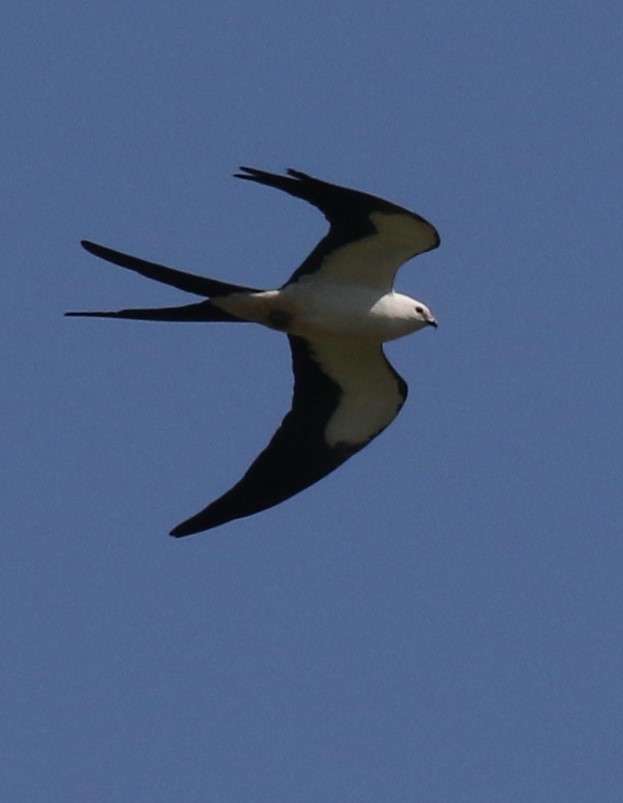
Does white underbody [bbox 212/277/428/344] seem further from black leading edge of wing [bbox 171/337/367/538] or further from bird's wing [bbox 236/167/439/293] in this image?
black leading edge of wing [bbox 171/337/367/538]

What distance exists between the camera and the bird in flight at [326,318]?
1168 cm

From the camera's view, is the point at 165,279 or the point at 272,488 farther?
the point at 272,488

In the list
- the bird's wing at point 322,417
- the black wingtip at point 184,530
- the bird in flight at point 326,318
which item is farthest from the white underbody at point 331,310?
the black wingtip at point 184,530

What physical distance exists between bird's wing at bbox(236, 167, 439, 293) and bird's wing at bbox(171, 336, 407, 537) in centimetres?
53

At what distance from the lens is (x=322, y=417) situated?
12.8m

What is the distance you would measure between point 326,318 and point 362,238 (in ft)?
1.65

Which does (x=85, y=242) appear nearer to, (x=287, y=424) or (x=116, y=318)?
(x=116, y=318)

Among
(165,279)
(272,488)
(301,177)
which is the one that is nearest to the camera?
Answer: (301,177)

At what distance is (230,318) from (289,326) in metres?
0.33

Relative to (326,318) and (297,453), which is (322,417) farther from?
(326,318)

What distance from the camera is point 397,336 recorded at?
482 inches

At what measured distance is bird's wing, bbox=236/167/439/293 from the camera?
11.5 m

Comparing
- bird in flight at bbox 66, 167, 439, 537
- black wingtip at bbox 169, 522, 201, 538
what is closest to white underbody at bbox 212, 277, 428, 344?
bird in flight at bbox 66, 167, 439, 537

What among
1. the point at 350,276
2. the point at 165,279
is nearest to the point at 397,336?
the point at 350,276
